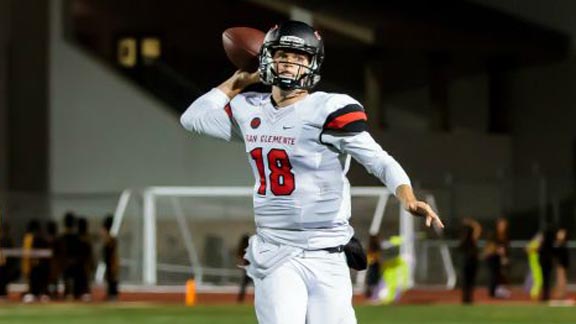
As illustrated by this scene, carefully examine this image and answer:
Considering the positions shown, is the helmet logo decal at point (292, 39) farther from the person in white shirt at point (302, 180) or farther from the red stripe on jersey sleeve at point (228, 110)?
the red stripe on jersey sleeve at point (228, 110)

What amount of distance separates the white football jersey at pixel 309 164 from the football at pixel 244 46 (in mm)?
471

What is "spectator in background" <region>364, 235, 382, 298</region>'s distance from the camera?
23797 millimetres

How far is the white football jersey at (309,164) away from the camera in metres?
6.51

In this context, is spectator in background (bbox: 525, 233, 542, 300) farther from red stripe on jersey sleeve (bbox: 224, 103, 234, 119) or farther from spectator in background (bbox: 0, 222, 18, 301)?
red stripe on jersey sleeve (bbox: 224, 103, 234, 119)

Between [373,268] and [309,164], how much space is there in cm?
1762

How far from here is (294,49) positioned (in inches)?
263

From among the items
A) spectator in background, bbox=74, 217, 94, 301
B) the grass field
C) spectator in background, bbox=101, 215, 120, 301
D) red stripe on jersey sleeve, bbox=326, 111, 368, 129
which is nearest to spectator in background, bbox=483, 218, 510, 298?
the grass field

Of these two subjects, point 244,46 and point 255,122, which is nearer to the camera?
point 255,122

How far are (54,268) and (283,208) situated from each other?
1844 centimetres

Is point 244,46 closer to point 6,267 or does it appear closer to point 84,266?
point 84,266

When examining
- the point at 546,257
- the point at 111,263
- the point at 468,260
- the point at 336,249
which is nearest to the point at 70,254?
the point at 111,263

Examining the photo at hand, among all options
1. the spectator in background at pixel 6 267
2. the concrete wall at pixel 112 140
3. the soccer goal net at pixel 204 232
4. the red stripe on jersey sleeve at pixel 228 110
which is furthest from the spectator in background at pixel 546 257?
the red stripe on jersey sleeve at pixel 228 110

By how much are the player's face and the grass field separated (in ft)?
36.1

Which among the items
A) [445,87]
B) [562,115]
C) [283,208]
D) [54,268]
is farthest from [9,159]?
[283,208]
